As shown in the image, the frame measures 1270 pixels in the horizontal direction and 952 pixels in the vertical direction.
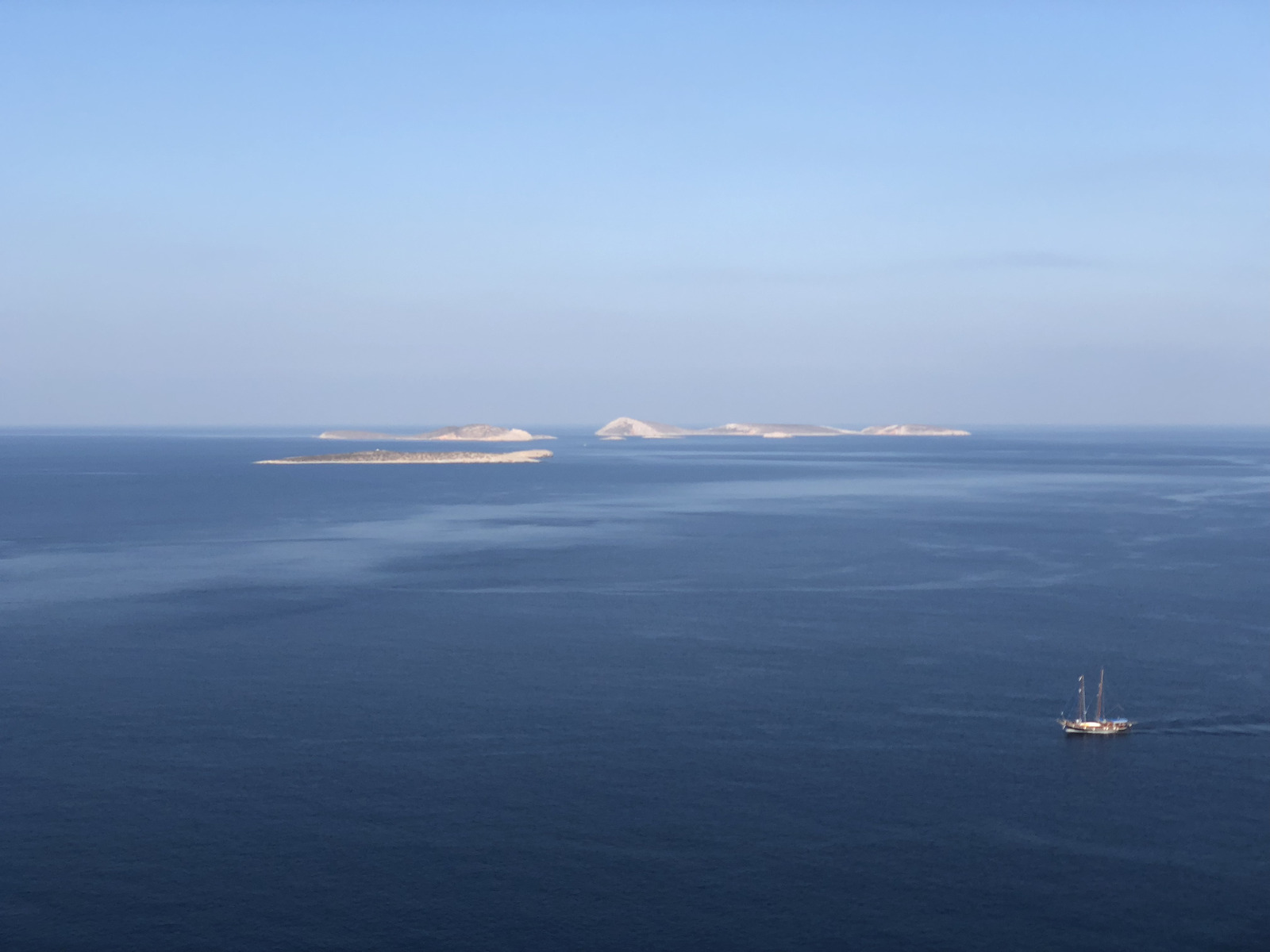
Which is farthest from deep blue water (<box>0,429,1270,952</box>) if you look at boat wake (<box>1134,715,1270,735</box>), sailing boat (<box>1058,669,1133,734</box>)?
sailing boat (<box>1058,669,1133,734</box>)

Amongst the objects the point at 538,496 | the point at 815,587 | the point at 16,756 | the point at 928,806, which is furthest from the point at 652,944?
the point at 538,496

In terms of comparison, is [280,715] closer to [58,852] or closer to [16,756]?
[16,756]

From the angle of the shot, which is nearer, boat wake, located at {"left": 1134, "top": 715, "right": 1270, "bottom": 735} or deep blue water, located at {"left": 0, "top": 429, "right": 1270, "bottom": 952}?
deep blue water, located at {"left": 0, "top": 429, "right": 1270, "bottom": 952}

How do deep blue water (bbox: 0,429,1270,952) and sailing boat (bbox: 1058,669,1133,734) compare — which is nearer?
deep blue water (bbox: 0,429,1270,952)

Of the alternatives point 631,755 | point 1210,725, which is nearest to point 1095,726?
point 1210,725

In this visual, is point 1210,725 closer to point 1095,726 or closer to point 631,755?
point 1095,726

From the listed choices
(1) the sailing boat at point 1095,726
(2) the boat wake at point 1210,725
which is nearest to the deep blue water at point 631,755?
(2) the boat wake at point 1210,725

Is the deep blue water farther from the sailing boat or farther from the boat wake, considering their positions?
the sailing boat

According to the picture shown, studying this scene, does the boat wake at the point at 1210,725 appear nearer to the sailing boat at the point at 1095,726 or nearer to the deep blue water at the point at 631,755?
the deep blue water at the point at 631,755
